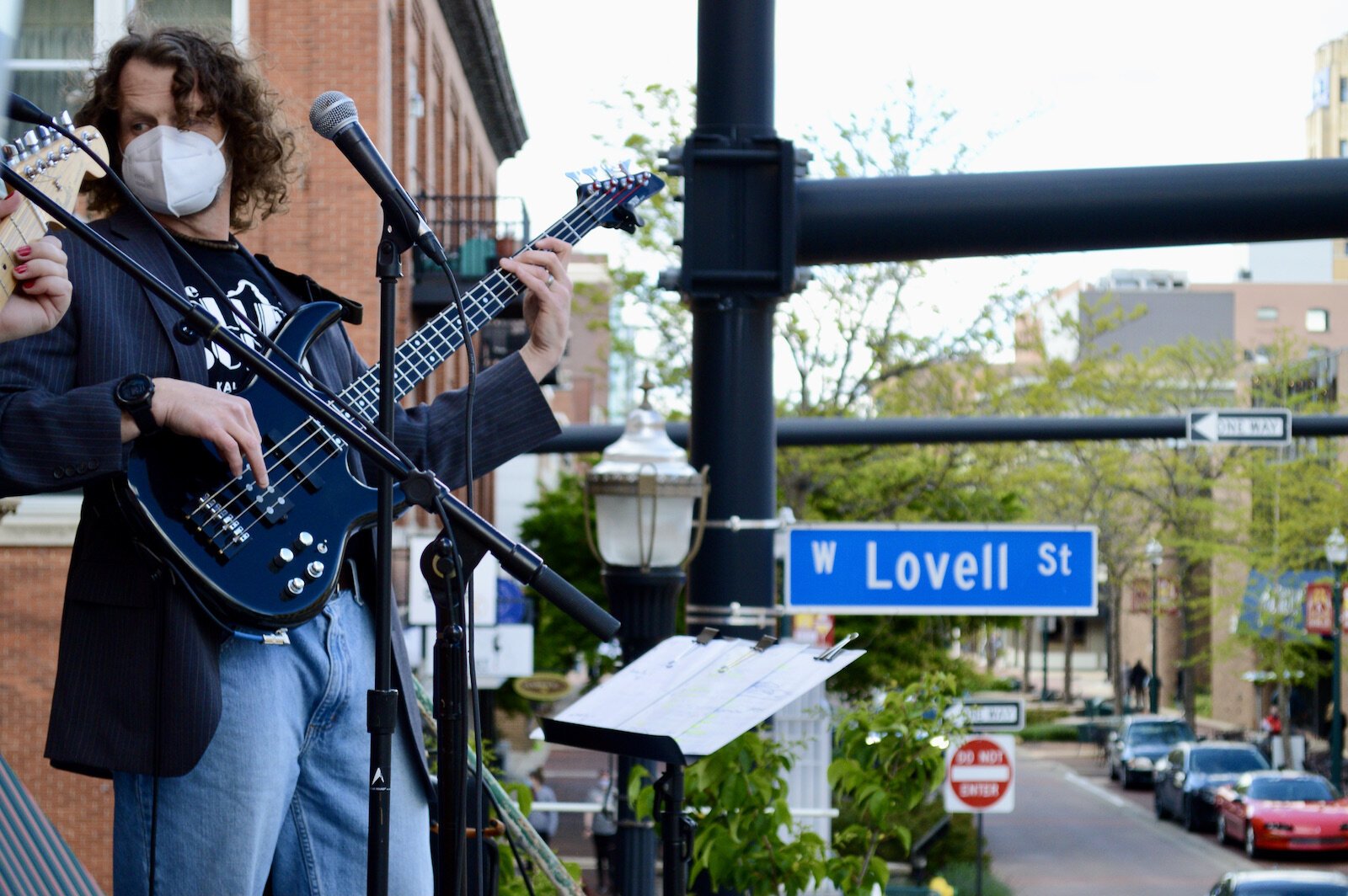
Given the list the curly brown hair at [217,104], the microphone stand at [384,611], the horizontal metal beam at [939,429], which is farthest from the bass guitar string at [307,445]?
the horizontal metal beam at [939,429]

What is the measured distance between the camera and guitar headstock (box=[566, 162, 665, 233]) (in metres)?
3.51

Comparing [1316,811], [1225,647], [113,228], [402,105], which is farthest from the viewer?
[1225,647]

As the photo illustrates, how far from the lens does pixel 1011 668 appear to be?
93500 millimetres

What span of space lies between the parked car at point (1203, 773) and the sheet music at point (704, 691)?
95.5 ft

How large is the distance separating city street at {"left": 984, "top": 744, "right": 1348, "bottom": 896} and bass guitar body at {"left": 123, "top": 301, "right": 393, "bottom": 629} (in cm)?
2288

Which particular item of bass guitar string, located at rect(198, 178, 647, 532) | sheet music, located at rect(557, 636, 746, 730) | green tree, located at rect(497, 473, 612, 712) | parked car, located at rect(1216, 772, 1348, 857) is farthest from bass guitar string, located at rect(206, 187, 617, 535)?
green tree, located at rect(497, 473, 612, 712)

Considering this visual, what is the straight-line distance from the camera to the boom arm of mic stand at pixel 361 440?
2488 millimetres

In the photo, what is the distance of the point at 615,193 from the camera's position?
3.54 metres

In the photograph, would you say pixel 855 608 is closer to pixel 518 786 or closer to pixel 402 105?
pixel 518 786

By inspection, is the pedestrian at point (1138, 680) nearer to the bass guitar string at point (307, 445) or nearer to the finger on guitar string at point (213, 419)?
the bass guitar string at point (307, 445)

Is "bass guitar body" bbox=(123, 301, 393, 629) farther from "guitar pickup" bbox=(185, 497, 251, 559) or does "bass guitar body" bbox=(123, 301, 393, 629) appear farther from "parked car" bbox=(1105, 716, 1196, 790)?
"parked car" bbox=(1105, 716, 1196, 790)

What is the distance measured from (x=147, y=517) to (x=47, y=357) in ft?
1.10

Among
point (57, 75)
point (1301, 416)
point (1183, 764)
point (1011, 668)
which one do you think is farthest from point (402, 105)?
point (1011, 668)

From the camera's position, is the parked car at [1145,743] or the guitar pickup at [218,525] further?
the parked car at [1145,743]
